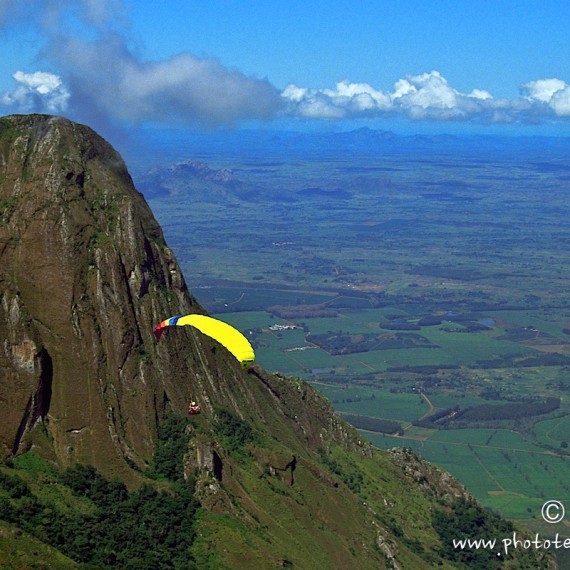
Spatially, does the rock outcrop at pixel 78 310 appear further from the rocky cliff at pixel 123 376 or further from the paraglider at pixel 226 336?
the paraglider at pixel 226 336

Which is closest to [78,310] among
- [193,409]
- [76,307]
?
[76,307]

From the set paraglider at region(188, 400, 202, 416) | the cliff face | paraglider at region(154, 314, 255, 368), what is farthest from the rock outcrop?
paraglider at region(154, 314, 255, 368)

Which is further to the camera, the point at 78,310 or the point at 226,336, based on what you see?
the point at 78,310

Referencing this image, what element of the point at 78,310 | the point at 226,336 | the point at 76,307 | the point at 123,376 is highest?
the point at 76,307

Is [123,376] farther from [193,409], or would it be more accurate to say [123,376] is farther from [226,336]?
[226,336]

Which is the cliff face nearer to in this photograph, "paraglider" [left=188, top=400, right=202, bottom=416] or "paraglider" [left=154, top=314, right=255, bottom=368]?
"paraglider" [left=188, top=400, right=202, bottom=416]

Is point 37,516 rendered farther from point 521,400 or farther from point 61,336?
point 521,400

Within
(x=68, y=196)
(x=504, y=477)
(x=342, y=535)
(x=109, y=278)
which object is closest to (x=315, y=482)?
(x=342, y=535)

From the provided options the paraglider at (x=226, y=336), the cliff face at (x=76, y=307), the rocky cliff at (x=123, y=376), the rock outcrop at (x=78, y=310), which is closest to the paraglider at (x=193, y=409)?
the rocky cliff at (x=123, y=376)

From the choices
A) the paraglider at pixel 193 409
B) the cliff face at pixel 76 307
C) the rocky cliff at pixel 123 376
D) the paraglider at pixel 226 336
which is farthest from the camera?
the paraglider at pixel 193 409

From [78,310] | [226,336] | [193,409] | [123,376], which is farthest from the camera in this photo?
[193,409]
